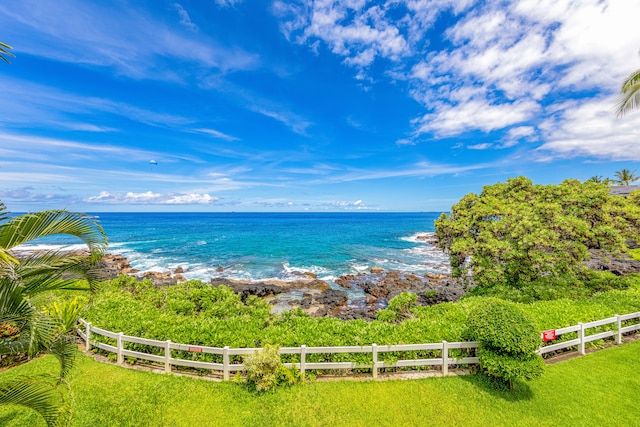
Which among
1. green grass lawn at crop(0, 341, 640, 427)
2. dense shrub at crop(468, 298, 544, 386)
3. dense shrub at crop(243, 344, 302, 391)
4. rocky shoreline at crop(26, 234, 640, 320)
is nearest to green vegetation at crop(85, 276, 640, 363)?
dense shrub at crop(243, 344, 302, 391)

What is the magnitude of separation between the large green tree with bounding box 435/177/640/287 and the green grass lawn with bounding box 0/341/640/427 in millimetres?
5155

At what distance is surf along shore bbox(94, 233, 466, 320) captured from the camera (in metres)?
20.5

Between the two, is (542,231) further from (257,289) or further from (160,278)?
(160,278)

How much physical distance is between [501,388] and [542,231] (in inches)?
314

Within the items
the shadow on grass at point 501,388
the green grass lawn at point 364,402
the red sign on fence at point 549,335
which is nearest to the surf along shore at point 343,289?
the red sign on fence at point 549,335

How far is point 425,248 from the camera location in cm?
4741

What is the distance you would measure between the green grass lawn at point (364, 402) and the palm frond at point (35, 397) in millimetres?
3115

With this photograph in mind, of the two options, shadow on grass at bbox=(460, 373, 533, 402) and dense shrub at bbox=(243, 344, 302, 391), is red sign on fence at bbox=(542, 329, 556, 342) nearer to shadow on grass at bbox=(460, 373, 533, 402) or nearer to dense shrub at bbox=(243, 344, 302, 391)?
shadow on grass at bbox=(460, 373, 533, 402)

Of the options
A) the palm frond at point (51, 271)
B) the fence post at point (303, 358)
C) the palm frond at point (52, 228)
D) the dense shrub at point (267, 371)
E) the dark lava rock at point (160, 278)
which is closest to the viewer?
the palm frond at point (52, 228)

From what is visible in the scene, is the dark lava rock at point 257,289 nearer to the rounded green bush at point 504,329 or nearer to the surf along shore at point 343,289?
the surf along shore at point 343,289

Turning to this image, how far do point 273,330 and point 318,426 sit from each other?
3101 millimetres

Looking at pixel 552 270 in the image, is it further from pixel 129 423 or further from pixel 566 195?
pixel 129 423

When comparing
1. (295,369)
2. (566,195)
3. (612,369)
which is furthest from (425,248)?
(295,369)

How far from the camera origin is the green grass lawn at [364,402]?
21.4ft
